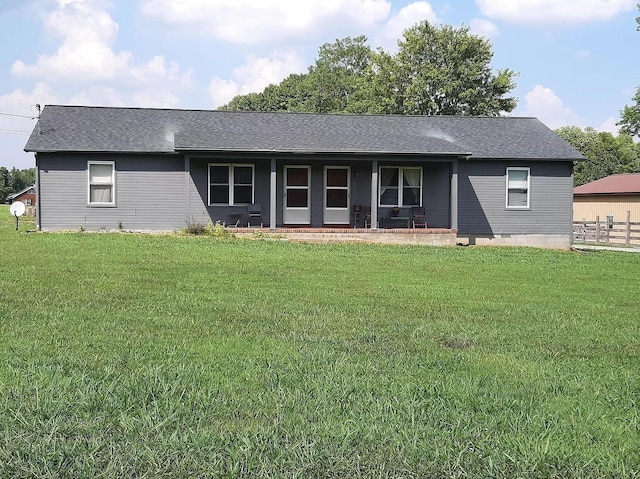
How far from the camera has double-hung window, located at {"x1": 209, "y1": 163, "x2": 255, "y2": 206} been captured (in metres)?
21.4

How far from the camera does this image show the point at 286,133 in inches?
879

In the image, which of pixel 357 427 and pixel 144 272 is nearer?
pixel 357 427

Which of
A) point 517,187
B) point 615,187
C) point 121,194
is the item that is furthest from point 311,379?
point 615,187

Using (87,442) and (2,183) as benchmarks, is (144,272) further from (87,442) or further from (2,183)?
(2,183)

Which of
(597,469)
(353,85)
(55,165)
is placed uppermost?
(353,85)

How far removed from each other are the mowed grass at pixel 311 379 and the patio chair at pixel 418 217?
11643 mm

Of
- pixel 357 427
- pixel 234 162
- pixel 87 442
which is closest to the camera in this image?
pixel 87 442

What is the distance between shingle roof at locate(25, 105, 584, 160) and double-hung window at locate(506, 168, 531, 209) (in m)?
0.67

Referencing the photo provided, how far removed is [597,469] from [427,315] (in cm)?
431

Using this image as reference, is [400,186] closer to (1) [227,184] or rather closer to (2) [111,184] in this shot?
(1) [227,184]

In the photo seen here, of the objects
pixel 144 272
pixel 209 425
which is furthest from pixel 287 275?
pixel 209 425

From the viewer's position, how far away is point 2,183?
277ft

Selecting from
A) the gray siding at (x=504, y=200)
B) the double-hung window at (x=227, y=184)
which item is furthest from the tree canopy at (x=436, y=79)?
the double-hung window at (x=227, y=184)

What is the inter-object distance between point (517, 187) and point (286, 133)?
780cm
